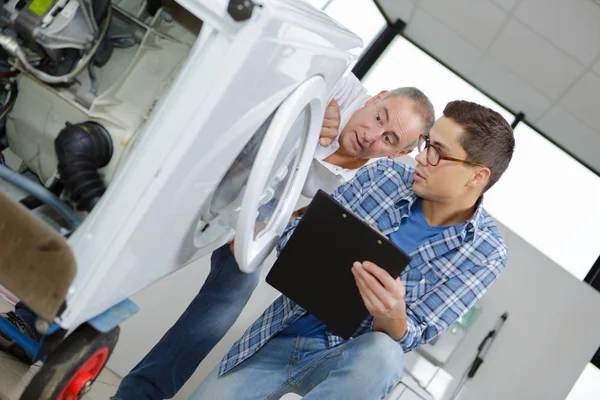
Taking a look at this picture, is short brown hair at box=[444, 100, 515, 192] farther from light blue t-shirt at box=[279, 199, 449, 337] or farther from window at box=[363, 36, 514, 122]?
window at box=[363, 36, 514, 122]

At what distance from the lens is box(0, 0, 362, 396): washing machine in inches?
38.4

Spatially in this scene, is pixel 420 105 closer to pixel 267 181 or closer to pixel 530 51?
pixel 267 181

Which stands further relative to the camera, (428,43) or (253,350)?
(428,43)

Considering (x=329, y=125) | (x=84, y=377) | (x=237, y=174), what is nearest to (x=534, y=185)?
(x=329, y=125)

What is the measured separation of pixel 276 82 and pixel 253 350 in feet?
2.60

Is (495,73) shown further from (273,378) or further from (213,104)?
(213,104)

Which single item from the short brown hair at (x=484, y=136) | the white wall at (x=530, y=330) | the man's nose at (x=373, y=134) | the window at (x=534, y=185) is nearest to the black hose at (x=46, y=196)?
the short brown hair at (x=484, y=136)

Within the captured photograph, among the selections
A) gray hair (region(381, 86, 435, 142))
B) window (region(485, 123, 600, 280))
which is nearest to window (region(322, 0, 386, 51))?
window (region(485, 123, 600, 280))

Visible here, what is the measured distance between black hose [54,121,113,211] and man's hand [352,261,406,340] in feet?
1.87

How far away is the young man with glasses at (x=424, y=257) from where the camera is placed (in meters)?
1.56

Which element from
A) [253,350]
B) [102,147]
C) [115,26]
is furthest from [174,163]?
[253,350]

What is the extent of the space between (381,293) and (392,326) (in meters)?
0.11

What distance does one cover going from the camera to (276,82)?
3.78ft

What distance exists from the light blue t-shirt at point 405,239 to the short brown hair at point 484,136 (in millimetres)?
184
